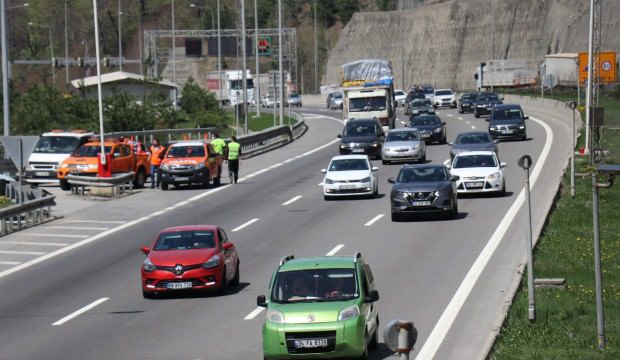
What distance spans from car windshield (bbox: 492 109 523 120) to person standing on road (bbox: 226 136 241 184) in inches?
715

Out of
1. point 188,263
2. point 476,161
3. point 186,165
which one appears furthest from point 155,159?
point 188,263

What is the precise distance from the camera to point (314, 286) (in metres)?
16.7

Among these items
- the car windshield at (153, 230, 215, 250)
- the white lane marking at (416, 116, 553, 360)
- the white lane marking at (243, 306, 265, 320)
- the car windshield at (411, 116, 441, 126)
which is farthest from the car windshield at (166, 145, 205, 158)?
the white lane marking at (243, 306, 265, 320)

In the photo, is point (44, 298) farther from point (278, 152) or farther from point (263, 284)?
point (278, 152)

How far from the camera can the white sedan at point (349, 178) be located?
39.7 metres

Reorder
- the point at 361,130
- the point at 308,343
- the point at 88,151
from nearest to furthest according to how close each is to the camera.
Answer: the point at 308,343 < the point at 88,151 < the point at 361,130

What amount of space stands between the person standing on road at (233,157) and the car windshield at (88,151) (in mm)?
4456

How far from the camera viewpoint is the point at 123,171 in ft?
150

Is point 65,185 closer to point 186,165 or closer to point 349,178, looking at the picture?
point 186,165

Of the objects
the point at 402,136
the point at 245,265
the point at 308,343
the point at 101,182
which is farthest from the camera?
the point at 402,136

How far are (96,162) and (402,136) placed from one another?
13.5 m

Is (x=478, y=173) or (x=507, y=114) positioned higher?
(x=507, y=114)

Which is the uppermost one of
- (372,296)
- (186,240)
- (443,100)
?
(372,296)

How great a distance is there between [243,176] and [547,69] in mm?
53917
